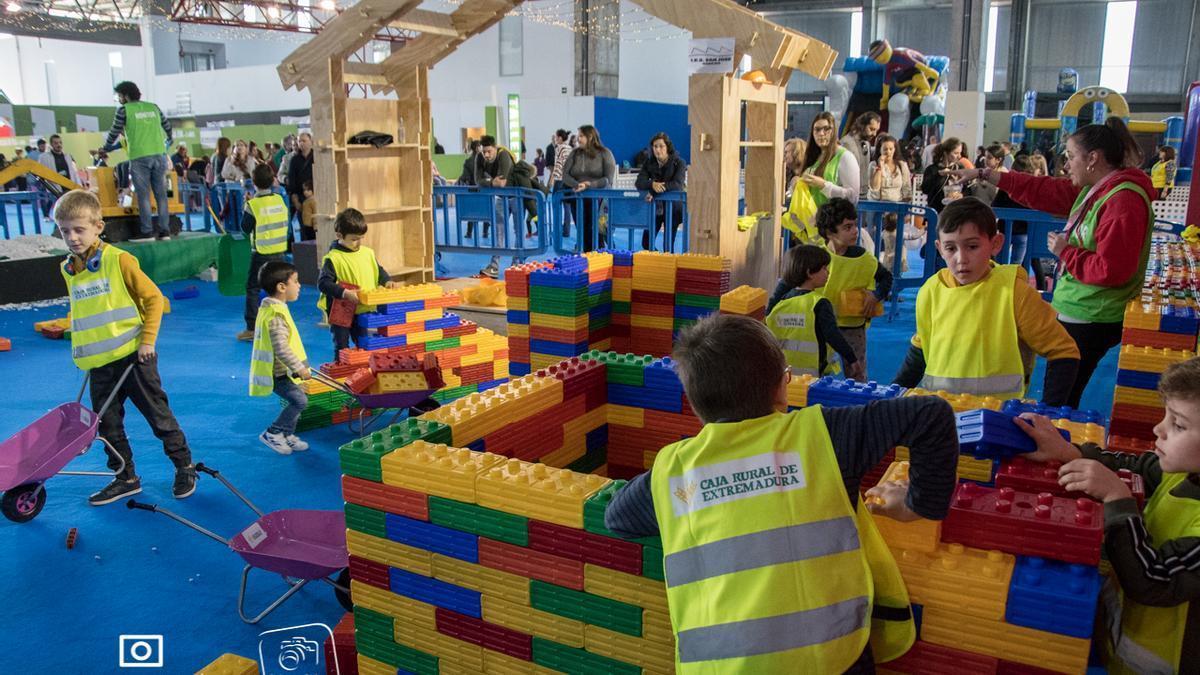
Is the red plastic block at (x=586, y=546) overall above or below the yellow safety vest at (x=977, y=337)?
below

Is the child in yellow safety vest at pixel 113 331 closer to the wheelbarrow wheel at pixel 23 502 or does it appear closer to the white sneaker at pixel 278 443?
the wheelbarrow wheel at pixel 23 502

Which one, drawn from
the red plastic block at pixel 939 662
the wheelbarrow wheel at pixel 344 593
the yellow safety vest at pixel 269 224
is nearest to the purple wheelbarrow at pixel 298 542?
the wheelbarrow wheel at pixel 344 593

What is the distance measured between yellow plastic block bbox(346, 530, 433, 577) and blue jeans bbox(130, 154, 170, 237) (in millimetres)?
10656

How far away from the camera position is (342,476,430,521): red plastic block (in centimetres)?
244

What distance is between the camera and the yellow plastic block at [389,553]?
2.48m

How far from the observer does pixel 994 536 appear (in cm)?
194

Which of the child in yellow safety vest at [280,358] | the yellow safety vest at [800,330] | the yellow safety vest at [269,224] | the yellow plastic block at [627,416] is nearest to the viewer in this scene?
→ the yellow plastic block at [627,416]

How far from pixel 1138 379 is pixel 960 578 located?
2.03m

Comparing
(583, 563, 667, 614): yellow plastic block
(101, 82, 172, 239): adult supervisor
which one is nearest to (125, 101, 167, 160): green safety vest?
(101, 82, 172, 239): adult supervisor

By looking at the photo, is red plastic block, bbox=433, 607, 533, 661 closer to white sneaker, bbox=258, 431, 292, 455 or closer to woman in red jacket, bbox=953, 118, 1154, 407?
woman in red jacket, bbox=953, 118, 1154, 407

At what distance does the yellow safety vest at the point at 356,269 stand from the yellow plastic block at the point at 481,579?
439 cm

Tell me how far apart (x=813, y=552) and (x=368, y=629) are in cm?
150

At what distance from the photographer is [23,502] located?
4.70 m

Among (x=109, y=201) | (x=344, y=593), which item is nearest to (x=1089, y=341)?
(x=344, y=593)
